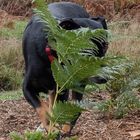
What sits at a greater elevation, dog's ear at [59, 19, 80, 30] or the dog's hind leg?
dog's ear at [59, 19, 80, 30]

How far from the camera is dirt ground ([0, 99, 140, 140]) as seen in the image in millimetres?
5602

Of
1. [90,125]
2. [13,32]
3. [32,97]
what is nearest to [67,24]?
[32,97]

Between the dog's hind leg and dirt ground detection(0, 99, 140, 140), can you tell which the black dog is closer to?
the dog's hind leg

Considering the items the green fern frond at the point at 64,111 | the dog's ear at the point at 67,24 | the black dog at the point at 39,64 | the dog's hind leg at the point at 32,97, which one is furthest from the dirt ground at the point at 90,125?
the green fern frond at the point at 64,111

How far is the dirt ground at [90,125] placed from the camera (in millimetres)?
5602

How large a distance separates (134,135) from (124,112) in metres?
0.68

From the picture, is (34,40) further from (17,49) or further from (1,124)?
(17,49)

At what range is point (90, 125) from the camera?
604 cm

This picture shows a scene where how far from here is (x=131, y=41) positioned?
41.7 feet

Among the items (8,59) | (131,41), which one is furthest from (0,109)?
(131,41)

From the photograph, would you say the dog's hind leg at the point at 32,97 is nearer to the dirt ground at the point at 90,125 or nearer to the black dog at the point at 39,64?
the black dog at the point at 39,64

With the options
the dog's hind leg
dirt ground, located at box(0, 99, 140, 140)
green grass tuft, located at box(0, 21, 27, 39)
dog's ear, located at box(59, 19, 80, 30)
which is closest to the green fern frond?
dog's ear, located at box(59, 19, 80, 30)

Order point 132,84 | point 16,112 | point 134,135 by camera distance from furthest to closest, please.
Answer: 1. point 16,112
2. point 132,84
3. point 134,135

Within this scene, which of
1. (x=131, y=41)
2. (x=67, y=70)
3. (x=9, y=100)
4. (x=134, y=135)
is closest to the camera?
(x=67, y=70)
